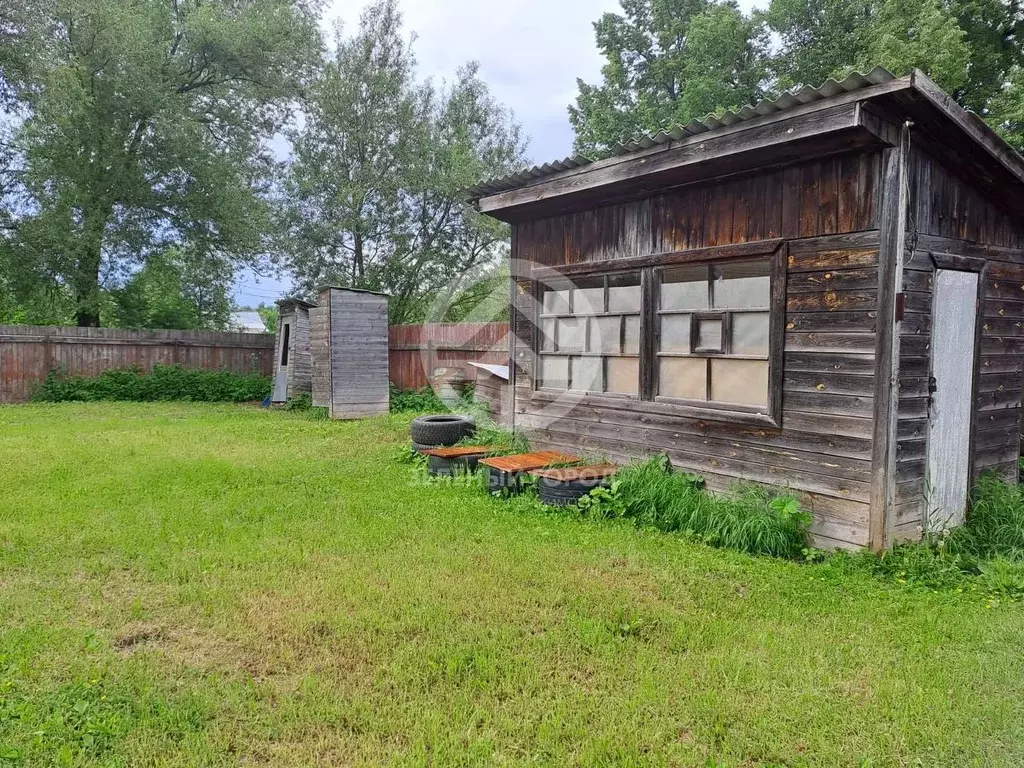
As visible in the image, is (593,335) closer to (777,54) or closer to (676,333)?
(676,333)

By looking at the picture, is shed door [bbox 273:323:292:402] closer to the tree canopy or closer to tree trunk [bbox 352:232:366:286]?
tree trunk [bbox 352:232:366:286]

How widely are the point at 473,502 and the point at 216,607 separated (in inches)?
99.0

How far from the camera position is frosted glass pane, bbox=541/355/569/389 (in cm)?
636

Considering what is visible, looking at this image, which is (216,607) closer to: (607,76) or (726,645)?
(726,645)

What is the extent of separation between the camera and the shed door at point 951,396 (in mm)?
4312

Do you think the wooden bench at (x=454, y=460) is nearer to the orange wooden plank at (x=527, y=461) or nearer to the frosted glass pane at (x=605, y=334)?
the orange wooden plank at (x=527, y=461)

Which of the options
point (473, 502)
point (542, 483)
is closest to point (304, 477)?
point (473, 502)

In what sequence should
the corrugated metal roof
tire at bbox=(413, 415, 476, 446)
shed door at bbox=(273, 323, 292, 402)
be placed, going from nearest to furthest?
the corrugated metal roof < tire at bbox=(413, 415, 476, 446) < shed door at bbox=(273, 323, 292, 402)

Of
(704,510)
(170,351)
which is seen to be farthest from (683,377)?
(170,351)

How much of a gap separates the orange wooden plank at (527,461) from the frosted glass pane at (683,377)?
1.18 meters

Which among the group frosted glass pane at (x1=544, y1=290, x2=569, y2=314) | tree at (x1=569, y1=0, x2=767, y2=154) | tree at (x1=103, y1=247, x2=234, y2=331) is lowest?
frosted glass pane at (x1=544, y1=290, x2=569, y2=314)

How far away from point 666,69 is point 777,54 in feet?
13.7

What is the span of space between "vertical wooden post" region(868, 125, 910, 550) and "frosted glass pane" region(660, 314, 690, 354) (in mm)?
1483

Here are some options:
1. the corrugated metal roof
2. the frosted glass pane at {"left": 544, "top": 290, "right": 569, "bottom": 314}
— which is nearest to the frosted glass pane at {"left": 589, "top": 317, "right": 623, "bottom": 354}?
the frosted glass pane at {"left": 544, "top": 290, "right": 569, "bottom": 314}
